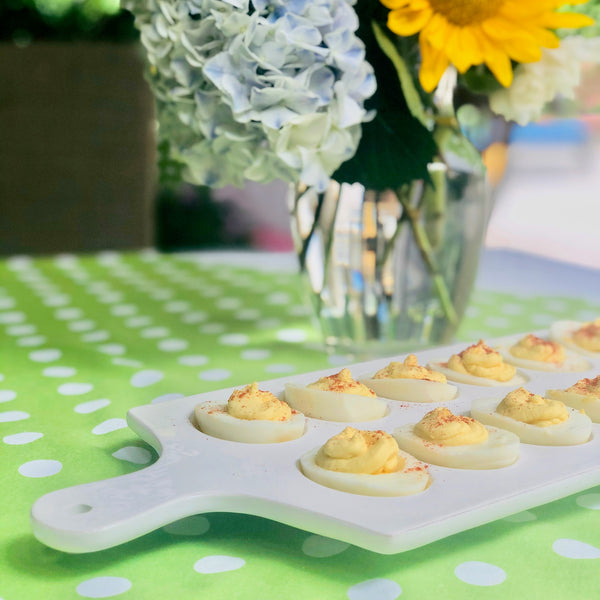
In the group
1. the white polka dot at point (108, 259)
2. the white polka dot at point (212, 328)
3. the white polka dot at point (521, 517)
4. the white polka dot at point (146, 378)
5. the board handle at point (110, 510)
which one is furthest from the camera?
the white polka dot at point (108, 259)

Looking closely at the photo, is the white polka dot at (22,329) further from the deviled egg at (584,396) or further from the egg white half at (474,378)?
the deviled egg at (584,396)

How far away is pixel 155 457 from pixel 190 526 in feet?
0.42

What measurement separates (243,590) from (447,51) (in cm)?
49

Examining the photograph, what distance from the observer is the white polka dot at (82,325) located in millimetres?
1100

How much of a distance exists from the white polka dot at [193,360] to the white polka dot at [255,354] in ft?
0.14

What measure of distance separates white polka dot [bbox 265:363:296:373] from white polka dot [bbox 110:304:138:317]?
0.97ft

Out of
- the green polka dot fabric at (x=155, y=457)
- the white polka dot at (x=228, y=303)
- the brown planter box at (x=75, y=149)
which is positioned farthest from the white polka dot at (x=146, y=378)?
the brown planter box at (x=75, y=149)

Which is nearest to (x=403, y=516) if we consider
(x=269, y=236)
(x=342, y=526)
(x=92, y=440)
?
(x=342, y=526)

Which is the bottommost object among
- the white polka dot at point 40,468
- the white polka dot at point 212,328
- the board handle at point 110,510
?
the white polka dot at point 212,328

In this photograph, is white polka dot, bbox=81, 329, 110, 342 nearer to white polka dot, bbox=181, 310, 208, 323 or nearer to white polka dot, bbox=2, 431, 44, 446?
white polka dot, bbox=181, 310, 208, 323

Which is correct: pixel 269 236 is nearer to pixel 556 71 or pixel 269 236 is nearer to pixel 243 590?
pixel 556 71

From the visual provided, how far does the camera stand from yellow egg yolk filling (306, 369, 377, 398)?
0.65 meters

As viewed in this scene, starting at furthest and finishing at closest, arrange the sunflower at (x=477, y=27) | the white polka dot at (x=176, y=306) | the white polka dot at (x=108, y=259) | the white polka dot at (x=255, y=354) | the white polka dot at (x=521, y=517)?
the white polka dot at (x=108, y=259), the white polka dot at (x=176, y=306), the white polka dot at (x=255, y=354), the sunflower at (x=477, y=27), the white polka dot at (x=521, y=517)

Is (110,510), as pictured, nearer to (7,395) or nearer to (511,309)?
(7,395)
